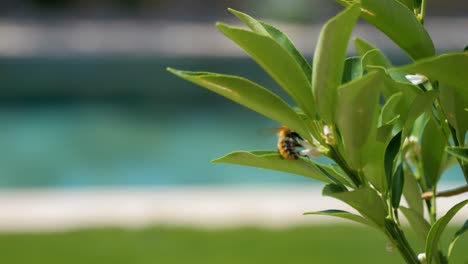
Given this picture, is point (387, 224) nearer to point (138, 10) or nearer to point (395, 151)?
point (395, 151)

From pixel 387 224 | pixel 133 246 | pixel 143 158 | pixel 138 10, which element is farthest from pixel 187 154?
pixel 138 10

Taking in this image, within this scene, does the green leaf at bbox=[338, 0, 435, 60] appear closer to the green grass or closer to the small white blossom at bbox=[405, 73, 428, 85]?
the small white blossom at bbox=[405, 73, 428, 85]

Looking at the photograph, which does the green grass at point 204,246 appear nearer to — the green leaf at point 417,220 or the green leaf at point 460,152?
the green leaf at point 417,220

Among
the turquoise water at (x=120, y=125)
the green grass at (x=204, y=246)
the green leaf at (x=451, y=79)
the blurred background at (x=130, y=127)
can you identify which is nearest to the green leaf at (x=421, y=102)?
the green leaf at (x=451, y=79)

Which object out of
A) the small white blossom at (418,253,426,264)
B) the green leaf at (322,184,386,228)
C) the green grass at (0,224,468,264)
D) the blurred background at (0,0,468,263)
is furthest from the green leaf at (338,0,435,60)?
the blurred background at (0,0,468,263)

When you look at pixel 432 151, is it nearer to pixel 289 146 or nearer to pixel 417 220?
pixel 417 220

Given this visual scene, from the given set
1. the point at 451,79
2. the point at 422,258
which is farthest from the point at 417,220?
the point at 451,79
